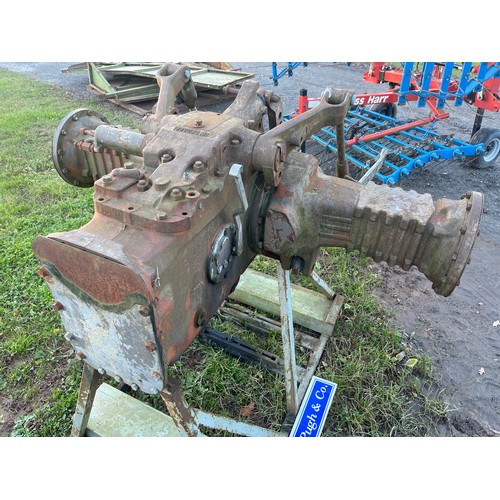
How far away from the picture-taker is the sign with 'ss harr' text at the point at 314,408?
2350mm

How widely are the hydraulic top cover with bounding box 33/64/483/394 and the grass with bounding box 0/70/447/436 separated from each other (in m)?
0.97

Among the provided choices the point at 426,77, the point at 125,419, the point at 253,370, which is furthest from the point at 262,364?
the point at 426,77

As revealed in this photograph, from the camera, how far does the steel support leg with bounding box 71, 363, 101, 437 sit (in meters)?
1.90

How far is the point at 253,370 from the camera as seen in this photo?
107 inches

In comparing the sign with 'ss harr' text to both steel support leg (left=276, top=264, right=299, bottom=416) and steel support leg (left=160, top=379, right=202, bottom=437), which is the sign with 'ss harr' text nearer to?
steel support leg (left=276, top=264, right=299, bottom=416)

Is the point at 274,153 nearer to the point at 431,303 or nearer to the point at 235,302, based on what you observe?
the point at 235,302

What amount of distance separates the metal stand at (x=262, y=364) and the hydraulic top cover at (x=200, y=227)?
8.2 inches

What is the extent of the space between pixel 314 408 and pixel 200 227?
1470 mm

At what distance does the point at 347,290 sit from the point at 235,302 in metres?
0.86

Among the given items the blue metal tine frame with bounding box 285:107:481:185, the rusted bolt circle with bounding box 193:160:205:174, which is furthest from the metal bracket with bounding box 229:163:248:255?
the blue metal tine frame with bounding box 285:107:481:185

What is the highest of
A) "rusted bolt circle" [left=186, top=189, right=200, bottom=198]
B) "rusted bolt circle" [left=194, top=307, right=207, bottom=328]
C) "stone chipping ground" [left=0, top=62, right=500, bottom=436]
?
"rusted bolt circle" [left=186, top=189, right=200, bottom=198]

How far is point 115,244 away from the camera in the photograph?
133 centimetres

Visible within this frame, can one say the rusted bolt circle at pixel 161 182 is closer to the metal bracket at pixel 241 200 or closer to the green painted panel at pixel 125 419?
→ the metal bracket at pixel 241 200

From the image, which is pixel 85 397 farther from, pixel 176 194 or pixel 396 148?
pixel 396 148
